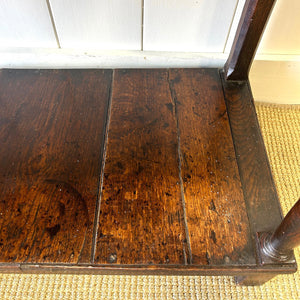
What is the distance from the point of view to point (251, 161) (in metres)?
0.60

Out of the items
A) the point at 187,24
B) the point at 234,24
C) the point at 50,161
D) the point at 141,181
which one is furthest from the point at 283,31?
the point at 50,161

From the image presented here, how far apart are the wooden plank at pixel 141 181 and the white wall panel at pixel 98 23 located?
8 centimetres

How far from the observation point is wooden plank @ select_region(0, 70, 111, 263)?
500 mm

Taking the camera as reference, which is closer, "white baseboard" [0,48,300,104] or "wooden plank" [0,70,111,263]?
"wooden plank" [0,70,111,263]

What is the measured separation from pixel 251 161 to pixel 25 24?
21.8 inches

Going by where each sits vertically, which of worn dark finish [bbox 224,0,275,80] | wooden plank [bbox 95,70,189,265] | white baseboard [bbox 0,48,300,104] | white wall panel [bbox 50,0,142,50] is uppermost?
white wall panel [bbox 50,0,142,50]

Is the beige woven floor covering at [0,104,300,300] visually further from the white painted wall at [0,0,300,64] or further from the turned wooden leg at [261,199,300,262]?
the white painted wall at [0,0,300,64]

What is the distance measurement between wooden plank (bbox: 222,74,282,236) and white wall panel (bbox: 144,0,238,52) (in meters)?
0.11

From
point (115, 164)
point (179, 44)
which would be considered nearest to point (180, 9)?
point (179, 44)

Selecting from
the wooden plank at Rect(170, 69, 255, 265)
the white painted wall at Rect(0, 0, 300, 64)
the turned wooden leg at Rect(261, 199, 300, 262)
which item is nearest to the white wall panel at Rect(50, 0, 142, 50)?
the white painted wall at Rect(0, 0, 300, 64)

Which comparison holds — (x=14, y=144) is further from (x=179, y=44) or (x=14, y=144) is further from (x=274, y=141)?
(x=274, y=141)

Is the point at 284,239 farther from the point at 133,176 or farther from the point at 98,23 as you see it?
the point at 98,23

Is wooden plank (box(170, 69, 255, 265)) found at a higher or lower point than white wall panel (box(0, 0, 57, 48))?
lower

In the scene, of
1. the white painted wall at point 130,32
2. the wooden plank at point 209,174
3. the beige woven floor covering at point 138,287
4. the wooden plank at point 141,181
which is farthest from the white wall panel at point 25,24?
the beige woven floor covering at point 138,287
